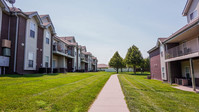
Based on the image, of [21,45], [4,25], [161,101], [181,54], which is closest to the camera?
[161,101]

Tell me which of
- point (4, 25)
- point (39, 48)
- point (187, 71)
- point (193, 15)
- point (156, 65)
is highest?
point (193, 15)

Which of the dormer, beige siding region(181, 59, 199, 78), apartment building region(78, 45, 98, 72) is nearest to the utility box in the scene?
beige siding region(181, 59, 199, 78)

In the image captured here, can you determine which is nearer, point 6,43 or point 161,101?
point 161,101

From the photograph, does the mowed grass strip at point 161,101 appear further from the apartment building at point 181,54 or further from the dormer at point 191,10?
the dormer at point 191,10

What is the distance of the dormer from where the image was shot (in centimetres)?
1261

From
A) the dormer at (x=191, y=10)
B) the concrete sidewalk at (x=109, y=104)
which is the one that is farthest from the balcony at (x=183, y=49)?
the concrete sidewalk at (x=109, y=104)

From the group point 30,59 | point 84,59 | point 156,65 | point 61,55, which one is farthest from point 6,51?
point 84,59

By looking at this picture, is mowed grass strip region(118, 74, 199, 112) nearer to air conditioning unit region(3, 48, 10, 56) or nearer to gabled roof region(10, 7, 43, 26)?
air conditioning unit region(3, 48, 10, 56)

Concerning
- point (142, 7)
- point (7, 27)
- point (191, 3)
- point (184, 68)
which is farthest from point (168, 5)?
point (7, 27)

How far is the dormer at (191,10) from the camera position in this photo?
12.6 meters

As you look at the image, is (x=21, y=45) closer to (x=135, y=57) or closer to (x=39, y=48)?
(x=39, y=48)

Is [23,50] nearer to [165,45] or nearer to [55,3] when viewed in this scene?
[55,3]

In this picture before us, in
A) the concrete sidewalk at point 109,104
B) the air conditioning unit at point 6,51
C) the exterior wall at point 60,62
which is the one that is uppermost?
the air conditioning unit at point 6,51

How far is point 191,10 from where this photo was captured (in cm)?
1348
